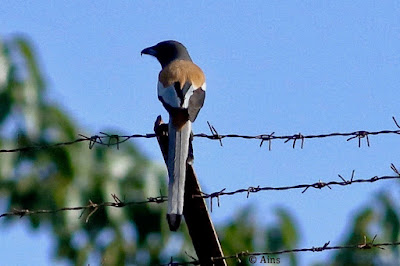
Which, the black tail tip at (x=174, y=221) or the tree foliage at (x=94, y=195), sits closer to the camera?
the black tail tip at (x=174, y=221)

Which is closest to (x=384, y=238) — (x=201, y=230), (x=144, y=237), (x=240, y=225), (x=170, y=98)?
(x=240, y=225)

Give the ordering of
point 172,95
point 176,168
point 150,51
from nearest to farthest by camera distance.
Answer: point 176,168, point 172,95, point 150,51

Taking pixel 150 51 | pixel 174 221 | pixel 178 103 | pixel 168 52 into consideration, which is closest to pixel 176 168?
pixel 174 221

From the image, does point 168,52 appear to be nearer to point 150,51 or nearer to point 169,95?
point 150,51

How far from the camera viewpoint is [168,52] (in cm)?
805

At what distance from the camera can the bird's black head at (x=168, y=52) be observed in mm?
7984

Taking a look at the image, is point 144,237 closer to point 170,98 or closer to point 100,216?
point 100,216

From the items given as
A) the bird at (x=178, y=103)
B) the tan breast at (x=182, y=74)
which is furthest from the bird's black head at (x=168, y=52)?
the tan breast at (x=182, y=74)

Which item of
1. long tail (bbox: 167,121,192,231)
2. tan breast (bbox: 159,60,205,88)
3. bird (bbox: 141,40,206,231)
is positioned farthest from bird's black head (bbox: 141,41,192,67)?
long tail (bbox: 167,121,192,231)

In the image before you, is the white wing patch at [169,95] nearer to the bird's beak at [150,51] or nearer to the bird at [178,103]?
the bird at [178,103]

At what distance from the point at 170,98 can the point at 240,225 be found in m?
2.71

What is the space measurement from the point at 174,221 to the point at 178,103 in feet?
4.75

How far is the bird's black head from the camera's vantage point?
26.2 feet

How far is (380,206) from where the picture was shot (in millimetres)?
8992
